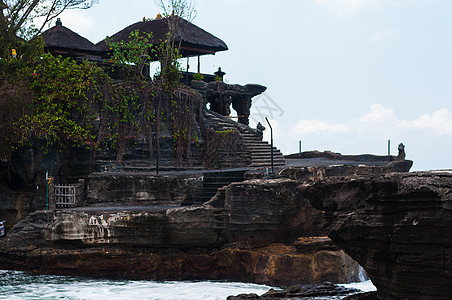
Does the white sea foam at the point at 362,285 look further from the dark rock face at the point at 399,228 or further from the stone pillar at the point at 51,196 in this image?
the stone pillar at the point at 51,196

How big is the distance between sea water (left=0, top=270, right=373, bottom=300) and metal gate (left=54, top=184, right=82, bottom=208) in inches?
108

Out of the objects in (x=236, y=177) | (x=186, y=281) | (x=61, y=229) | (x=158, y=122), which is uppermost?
(x=158, y=122)

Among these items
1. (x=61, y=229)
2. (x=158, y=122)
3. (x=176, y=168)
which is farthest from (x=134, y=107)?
(x=61, y=229)

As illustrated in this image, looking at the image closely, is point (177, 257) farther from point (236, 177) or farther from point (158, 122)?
point (158, 122)

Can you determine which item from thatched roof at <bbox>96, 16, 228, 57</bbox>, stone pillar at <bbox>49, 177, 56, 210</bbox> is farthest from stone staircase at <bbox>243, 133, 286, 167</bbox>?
stone pillar at <bbox>49, 177, 56, 210</bbox>

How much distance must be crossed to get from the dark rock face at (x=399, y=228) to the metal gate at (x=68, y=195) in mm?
10261

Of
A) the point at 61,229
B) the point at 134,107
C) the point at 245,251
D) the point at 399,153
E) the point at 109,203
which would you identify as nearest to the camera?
the point at 245,251

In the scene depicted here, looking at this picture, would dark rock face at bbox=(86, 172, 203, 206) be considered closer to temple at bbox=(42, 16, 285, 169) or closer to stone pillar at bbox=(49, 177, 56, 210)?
stone pillar at bbox=(49, 177, 56, 210)

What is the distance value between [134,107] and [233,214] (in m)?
8.18

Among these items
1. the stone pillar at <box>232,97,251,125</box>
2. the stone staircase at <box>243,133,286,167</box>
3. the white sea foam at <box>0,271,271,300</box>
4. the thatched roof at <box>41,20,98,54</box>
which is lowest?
the white sea foam at <box>0,271,271,300</box>

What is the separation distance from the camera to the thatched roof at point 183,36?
27906 mm

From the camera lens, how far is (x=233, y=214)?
1653 centimetres

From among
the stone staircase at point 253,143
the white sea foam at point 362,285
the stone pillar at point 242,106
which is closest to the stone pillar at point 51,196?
the stone staircase at point 253,143

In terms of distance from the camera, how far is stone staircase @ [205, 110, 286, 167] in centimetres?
2491
